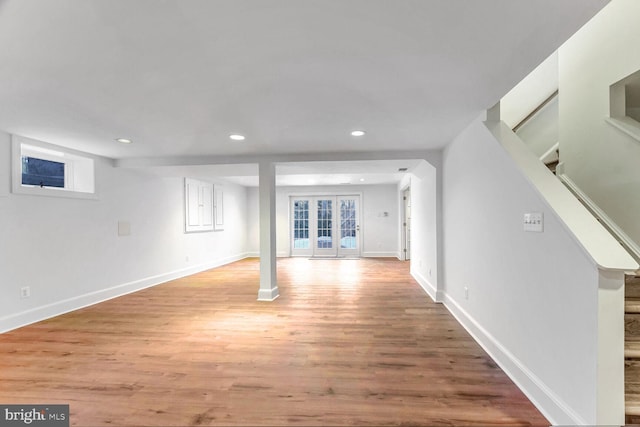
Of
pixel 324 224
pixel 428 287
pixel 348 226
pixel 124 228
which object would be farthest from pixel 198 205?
pixel 428 287

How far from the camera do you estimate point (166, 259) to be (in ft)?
17.9

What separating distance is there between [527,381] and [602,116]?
7.83 ft

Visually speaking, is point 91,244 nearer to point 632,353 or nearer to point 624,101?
point 632,353

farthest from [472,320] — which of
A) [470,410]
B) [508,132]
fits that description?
[508,132]

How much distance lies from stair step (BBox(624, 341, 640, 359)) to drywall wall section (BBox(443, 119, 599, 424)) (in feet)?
1.18

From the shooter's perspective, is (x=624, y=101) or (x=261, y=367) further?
(x=624, y=101)

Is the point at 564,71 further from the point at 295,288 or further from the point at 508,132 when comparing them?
the point at 295,288

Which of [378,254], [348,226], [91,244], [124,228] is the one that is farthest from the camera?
[348,226]

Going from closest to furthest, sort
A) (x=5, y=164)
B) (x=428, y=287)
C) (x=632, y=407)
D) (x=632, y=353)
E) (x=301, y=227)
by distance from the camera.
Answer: (x=632, y=407) < (x=632, y=353) < (x=5, y=164) < (x=428, y=287) < (x=301, y=227)

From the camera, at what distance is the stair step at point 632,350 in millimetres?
1568

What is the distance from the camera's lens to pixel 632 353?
1574 millimetres

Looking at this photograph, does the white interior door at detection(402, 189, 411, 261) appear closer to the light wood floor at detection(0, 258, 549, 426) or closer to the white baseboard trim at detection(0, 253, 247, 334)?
the light wood floor at detection(0, 258, 549, 426)

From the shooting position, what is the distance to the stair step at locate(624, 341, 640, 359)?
61.7 inches

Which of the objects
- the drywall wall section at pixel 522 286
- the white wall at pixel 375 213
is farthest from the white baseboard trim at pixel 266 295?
the white wall at pixel 375 213
